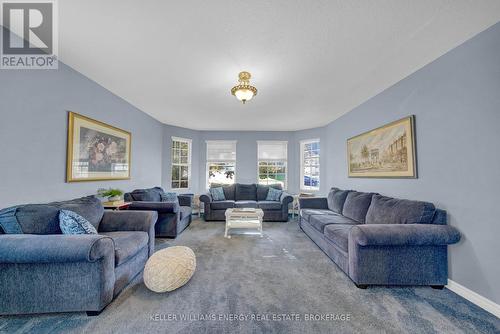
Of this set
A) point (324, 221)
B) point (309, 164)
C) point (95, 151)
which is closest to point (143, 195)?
point (95, 151)

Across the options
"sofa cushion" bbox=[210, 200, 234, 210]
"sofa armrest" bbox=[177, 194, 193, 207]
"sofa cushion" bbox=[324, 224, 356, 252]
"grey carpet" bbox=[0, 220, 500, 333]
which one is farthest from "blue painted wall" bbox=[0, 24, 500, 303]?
"sofa cushion" bbox=[210, 200, 234, 210]

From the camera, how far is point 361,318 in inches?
61.6

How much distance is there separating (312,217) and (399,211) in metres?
1.30

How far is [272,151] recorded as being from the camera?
240 inches

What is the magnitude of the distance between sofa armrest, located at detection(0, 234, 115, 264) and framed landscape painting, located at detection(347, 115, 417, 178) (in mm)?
3564

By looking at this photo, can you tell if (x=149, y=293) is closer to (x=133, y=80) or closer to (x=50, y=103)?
(x=50, y=103)

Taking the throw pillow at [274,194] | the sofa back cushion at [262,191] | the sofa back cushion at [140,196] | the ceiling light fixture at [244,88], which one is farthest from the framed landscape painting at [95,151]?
the throw pillow at [274,194]

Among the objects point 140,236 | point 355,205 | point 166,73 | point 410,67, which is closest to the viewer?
point 140,236

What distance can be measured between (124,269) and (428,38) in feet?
12.5

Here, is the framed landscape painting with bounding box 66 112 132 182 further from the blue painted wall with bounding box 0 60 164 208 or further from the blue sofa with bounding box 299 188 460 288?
the blue sofa with bounding box 299 188 460 288

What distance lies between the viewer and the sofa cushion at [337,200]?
3.61 meters

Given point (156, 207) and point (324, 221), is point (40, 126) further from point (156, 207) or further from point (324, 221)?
point (324, 221)

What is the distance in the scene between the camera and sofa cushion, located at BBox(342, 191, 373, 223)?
294 centimetres

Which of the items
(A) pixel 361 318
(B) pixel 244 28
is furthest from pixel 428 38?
(A) pixel 361 318
